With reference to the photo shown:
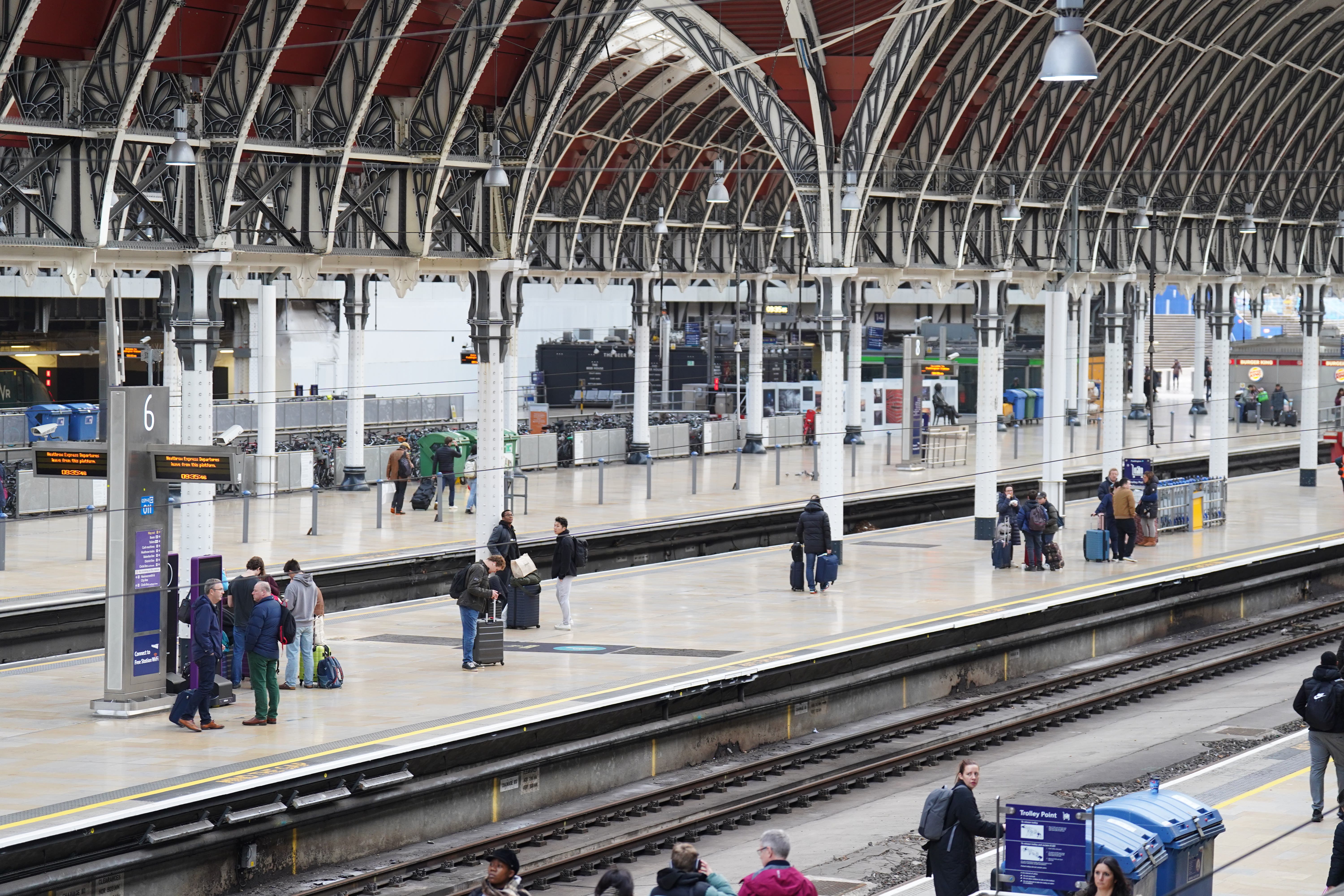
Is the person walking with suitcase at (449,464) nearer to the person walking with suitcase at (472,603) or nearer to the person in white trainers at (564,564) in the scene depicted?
the person in white trainers at (564,564)

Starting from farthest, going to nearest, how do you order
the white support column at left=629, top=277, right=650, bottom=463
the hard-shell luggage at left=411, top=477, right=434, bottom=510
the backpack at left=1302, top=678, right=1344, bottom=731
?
the white support column at left=629, top=277, right=650, bottom=463
the hard-shell luggage at left=411, top=477, right=434, bottom=510
the backpack at left=1302, top=678, right=1344, bottom=731

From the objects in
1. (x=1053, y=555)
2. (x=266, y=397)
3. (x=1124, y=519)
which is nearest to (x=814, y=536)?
(x=1053, y=555)

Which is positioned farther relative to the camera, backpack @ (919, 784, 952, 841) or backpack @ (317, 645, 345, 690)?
backpack @ (317, 645, 345, 690)

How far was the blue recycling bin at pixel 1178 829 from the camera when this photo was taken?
11.6 metres

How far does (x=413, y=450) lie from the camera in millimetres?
47312

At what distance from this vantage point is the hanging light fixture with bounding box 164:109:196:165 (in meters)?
22.2

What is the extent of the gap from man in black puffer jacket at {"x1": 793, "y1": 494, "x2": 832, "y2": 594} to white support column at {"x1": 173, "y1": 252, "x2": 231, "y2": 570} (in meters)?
9.11

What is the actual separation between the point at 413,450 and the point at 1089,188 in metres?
18.9

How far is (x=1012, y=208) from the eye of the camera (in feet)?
119

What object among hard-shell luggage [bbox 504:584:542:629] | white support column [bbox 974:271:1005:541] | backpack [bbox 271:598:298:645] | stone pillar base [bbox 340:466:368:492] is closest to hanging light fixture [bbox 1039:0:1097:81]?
backpack [bbox 271:598:298:645]

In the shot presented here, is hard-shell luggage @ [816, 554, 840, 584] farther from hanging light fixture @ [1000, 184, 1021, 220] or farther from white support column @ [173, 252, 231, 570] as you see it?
hanging light fixture @ [1000, 184, 1021, 220]

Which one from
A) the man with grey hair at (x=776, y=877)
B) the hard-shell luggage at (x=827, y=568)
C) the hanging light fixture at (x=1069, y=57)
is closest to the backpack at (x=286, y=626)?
the man with grey hair at (x=776, y=877)

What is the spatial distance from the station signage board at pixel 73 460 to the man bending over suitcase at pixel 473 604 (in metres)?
4.49

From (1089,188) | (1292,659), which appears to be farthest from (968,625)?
(1089,188)
